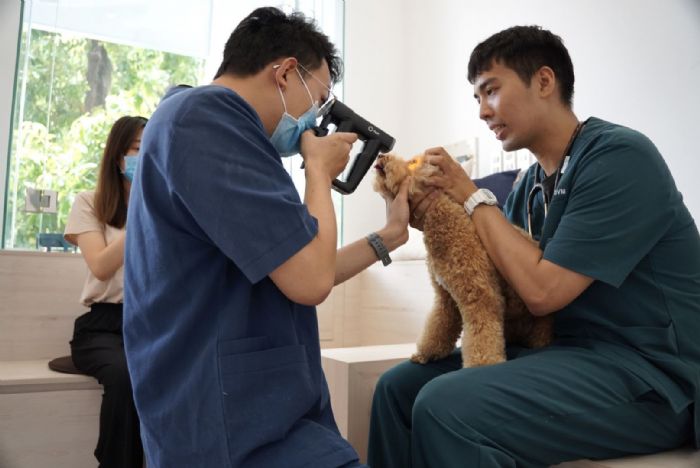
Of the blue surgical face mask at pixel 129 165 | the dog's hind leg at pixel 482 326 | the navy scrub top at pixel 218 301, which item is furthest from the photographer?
the blue surgical face mask at pixel 129 165

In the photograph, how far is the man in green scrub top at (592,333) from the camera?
880 mm

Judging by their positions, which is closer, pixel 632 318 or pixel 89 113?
pixel 632 318

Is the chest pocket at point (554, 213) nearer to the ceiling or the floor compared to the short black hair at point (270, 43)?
nearer to the floor

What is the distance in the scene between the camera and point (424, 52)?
10.0 feet

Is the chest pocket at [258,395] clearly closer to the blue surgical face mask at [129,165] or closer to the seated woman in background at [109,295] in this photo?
the seated woman in background at [109,295]

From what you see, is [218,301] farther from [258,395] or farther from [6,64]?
[6,64]

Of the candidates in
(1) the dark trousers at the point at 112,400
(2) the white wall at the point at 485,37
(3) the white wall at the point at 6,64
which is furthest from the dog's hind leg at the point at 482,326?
(3) the white wall at the point at 6,64

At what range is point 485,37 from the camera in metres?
2.52

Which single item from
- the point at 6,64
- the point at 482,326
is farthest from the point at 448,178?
the point at 6,64

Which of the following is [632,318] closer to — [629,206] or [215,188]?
[629,206]

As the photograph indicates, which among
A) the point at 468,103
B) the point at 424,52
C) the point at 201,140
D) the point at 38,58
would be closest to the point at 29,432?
the point at 201,140

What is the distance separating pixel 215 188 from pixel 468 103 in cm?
215

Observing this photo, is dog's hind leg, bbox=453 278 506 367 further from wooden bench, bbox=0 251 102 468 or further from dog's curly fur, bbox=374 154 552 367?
wooden bench, bbox=0 251 102 468

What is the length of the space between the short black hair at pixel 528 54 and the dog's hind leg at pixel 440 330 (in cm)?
52
